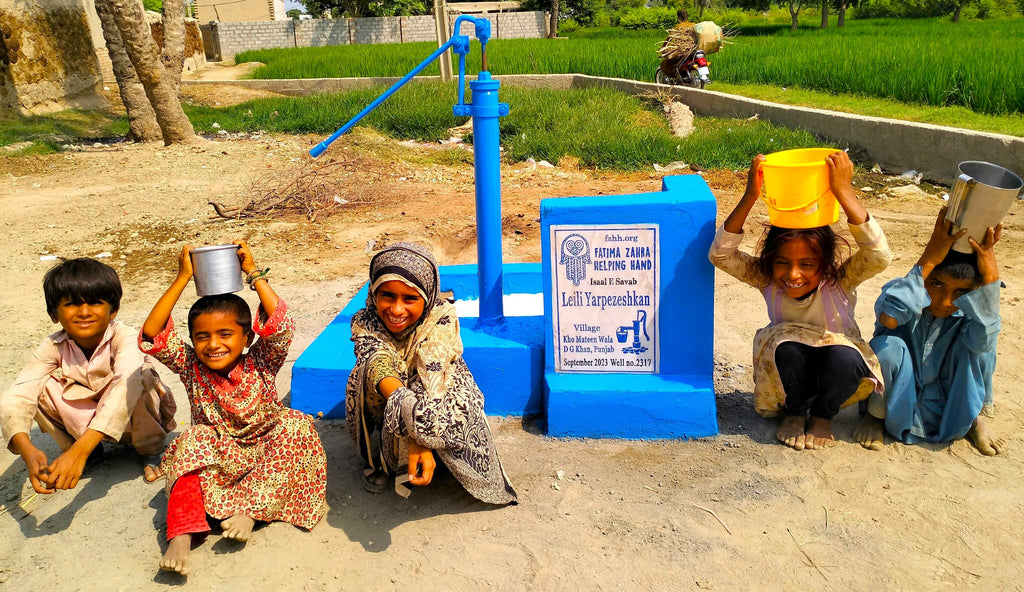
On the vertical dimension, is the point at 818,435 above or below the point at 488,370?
below

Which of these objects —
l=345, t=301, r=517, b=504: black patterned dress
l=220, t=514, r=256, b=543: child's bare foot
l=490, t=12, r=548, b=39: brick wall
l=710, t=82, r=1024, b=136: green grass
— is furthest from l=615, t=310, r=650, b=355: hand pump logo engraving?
l=490, t=12, r=548, b=39: brick wall

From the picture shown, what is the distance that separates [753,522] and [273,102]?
1103cm

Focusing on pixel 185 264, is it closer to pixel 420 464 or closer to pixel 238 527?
pixel 238 527

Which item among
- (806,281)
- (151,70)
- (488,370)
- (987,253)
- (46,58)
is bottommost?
(488,370)

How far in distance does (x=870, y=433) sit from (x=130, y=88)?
9.97 m

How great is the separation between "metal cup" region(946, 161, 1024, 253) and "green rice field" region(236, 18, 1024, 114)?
584cm

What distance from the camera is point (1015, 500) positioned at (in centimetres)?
268

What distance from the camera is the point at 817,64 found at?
1104cm

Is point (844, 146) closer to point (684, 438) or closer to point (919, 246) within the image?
point (919, 246)

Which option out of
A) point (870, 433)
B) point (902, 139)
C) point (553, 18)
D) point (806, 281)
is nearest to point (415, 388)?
point (806, 281)

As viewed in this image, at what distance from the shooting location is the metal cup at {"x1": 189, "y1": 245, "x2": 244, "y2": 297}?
2.49 metres

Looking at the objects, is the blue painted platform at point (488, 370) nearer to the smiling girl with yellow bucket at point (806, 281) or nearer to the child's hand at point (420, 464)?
the child's hand at point (420, 464)

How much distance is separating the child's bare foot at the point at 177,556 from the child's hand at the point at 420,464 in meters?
0.75

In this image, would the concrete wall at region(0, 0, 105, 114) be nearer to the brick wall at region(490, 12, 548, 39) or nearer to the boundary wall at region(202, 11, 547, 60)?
the boundary wall at region(202, 11, 547, 60)
